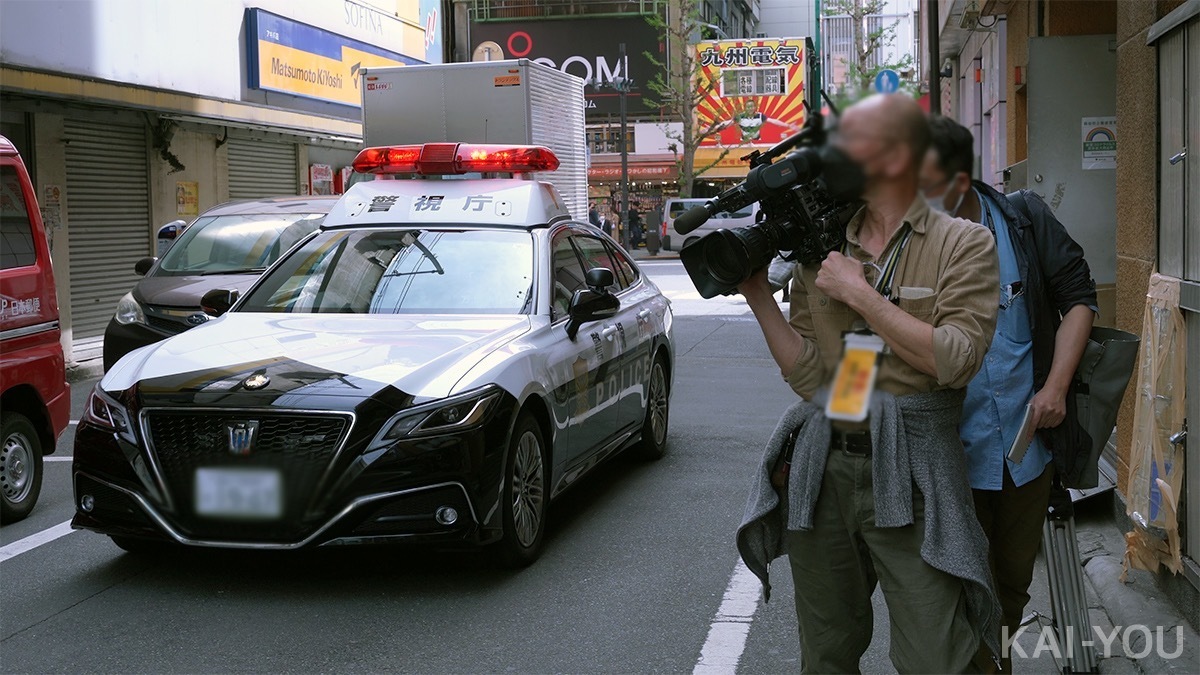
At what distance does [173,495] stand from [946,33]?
17.7ft

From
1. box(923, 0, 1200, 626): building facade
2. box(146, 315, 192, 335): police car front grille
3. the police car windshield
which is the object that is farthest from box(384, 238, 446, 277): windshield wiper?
box(146, 315, 192, 335): police car front grille

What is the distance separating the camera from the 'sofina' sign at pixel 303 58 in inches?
790

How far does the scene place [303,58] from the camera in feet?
70.6

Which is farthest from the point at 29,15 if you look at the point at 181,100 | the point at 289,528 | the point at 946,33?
the point at 289,528

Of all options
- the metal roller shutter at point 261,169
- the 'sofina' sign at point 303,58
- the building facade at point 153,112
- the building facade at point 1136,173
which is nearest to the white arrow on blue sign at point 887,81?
the building facade at point 1136,173

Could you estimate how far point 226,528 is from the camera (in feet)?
14.3

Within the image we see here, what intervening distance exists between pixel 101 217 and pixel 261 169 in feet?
15.6

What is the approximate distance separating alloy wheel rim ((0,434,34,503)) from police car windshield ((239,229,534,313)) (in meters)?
1.45

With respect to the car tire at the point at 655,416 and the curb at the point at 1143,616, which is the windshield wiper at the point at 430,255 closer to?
the car tire at the point at 655,416

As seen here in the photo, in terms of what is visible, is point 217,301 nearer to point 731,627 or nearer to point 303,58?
point 731,627

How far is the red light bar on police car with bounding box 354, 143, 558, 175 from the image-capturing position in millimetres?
8086

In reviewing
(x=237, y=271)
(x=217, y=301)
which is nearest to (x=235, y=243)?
(x=237, y=271)

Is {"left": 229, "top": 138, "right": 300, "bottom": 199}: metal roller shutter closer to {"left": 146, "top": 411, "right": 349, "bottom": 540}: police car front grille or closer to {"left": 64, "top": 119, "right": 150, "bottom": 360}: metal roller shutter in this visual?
{"left": 64, "top": 119, "right": 150, "bottom": 360}: metal roller shutter

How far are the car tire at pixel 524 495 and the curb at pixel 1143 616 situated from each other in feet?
7.93
